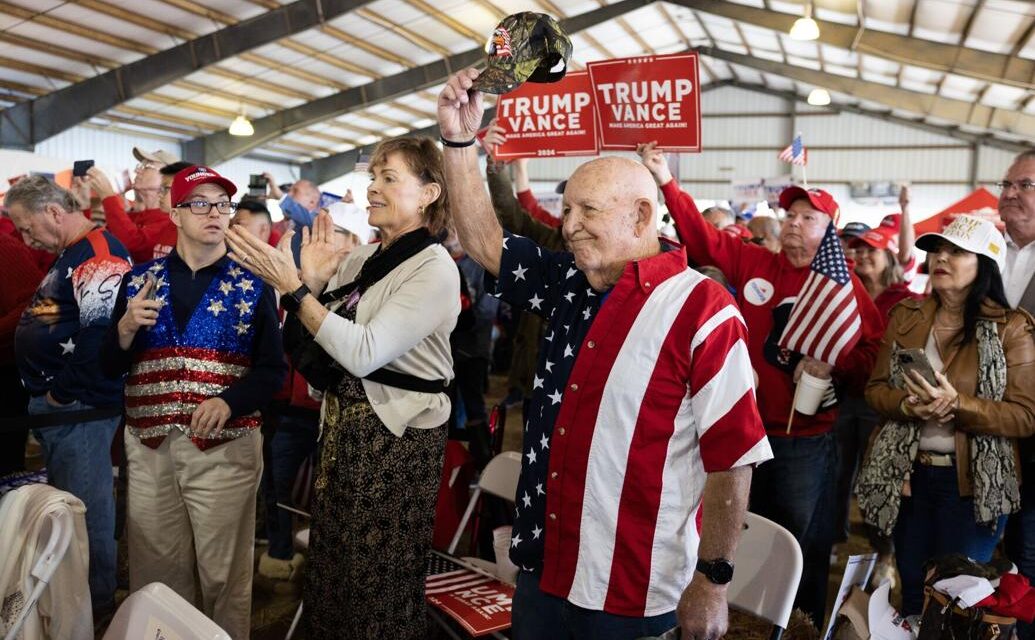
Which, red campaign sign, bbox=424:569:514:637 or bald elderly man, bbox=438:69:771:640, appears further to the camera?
red campaign sign, bbox=424:569:514:637

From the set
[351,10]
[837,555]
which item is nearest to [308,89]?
[351,10]

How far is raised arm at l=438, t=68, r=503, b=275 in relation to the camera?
80.4 inches

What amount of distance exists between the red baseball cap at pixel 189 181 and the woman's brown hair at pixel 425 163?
2.06 ft

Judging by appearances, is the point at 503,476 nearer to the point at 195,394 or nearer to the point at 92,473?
the point at 195,394

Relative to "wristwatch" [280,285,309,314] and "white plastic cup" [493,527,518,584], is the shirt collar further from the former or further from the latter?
"white plastic cup" [493,527,518,584]

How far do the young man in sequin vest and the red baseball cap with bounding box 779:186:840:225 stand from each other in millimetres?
2136

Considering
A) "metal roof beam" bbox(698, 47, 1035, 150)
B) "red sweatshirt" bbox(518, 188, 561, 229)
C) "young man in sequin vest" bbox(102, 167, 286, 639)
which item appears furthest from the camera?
"metal roof beam" bbox(698, 47, 1035, 150)

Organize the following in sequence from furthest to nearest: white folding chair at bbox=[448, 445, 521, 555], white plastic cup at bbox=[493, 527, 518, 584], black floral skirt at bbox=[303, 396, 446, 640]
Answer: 1. white folding chair at bbox=[448, 445, 521, 555]
2. white plastic cup at bbox=[493, 527, 518, 584]
3. black floral skirt at bbox=[303, 396, 446, 640]

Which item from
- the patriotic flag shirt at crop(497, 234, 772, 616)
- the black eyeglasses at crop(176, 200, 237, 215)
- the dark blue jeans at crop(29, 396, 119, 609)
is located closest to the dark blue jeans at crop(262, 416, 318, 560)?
the dark blue jeans at crop(29, 396, 119, 609)

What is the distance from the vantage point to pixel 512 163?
4883 millimetres

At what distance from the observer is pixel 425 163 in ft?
7.86

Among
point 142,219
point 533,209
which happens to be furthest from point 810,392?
point 142,219

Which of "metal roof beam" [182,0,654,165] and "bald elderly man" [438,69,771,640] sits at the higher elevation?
"metal roof beam" [182,0,654,165]

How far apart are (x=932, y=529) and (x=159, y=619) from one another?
7.97 ft
